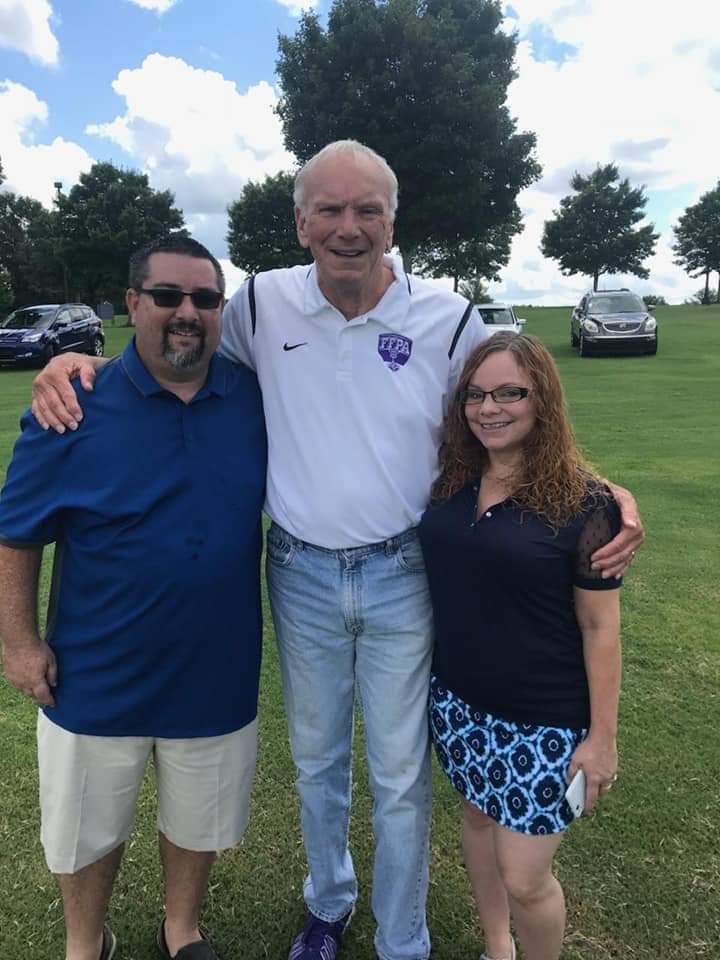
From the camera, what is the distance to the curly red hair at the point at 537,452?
197cm

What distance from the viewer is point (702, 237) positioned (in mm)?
49656

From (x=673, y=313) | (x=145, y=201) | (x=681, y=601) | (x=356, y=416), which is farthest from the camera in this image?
(x=145, y=201)

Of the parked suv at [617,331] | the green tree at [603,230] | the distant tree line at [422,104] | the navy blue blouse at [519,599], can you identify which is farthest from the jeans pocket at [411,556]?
the green tree at [603,230]

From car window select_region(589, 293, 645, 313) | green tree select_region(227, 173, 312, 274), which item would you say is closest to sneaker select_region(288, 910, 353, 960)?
car window select_region(589, 293, 645, 313)

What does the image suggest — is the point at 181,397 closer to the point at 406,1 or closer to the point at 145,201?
the point at 406,1

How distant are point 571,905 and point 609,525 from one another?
59.9 inches

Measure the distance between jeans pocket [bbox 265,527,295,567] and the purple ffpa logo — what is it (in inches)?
24.4

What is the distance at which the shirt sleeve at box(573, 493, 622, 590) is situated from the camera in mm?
1896

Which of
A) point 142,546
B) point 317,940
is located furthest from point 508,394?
point 317,940

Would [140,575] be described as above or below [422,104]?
below

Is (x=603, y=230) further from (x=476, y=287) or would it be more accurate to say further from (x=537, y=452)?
(x=537, y=452)

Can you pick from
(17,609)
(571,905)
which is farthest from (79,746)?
(571,905)

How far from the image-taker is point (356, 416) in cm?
223

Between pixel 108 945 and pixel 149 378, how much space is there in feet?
5.96
